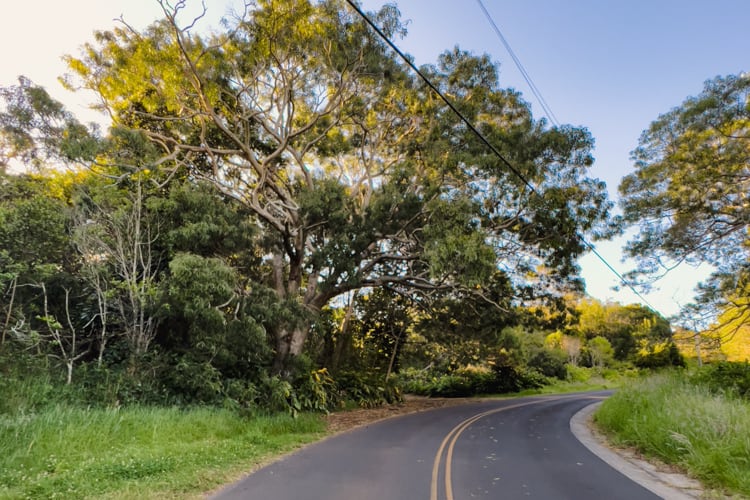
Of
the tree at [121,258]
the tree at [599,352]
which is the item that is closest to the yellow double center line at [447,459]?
the tree at [121,258]

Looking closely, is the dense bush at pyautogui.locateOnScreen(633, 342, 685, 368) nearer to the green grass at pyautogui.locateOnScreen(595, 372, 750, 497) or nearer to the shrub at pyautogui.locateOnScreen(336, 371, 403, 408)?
the shrub at pyautogui.locateOnScreen(336, 371, 403, 408)

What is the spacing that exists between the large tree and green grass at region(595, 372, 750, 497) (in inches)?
197

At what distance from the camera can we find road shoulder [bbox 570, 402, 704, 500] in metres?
6.45

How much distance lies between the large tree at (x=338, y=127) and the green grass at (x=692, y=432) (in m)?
5.01

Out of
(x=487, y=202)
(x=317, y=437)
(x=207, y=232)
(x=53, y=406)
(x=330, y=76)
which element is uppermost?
→ (x=330, y=76)

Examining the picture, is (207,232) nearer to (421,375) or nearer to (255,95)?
(255,95)

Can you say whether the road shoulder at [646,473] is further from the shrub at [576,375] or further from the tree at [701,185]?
the shrub at [576,375]

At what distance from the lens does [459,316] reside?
19.0m

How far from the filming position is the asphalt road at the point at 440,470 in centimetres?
622

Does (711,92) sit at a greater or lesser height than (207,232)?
greater

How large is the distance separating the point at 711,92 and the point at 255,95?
14146 millimetres

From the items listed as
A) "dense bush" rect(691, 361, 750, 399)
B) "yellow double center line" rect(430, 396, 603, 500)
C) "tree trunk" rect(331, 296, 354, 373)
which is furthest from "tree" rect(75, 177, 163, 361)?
"dense bush" rect(691, 361, 750, 399)

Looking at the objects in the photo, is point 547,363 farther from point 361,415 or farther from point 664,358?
point 361,415

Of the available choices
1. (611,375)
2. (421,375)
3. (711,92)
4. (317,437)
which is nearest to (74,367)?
(317,437)
